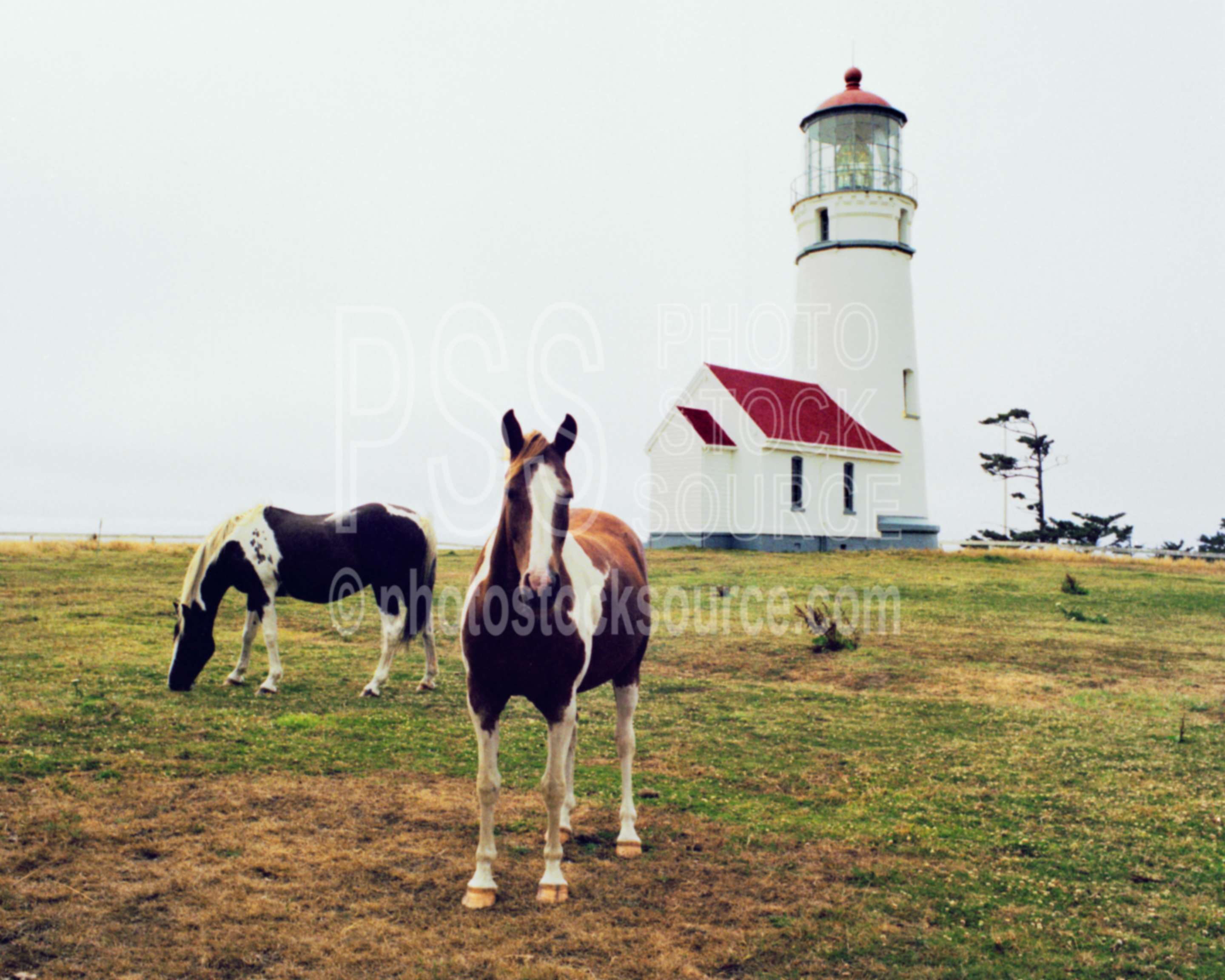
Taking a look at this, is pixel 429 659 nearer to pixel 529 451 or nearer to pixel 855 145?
pixel 529 451

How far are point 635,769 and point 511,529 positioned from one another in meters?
4.15

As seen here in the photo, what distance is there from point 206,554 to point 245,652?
1401 mm

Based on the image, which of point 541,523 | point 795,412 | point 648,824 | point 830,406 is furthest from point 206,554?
point 830,406

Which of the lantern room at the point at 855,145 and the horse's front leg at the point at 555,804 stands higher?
the lantern room at the point at 855,145

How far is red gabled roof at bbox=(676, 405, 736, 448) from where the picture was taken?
3325cm

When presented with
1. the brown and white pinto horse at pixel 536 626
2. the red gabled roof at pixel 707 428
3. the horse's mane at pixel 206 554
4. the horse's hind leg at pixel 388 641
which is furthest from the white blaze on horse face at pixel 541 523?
the red gabled roof at pixel 707 428

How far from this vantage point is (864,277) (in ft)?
117

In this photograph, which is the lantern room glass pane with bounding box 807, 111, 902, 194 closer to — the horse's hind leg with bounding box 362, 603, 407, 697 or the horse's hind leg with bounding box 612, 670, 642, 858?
the horse's hind leg with bounding box 362, 603, 407, 697

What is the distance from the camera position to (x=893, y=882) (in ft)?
19.1

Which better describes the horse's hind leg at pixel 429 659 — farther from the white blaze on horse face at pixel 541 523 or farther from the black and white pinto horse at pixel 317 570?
the white blaze on horse face at pixel 541 523

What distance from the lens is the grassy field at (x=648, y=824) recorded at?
4820mm

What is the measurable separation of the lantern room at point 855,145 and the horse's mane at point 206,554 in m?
31.4

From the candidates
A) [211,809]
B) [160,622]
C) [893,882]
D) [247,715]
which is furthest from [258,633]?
[893,882]

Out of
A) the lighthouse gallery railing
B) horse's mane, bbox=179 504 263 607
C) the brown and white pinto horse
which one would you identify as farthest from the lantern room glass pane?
the brown and white pinto horse
